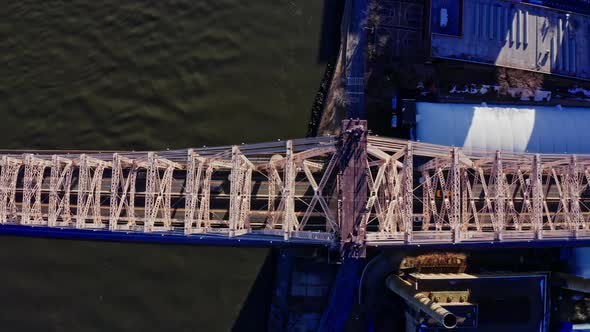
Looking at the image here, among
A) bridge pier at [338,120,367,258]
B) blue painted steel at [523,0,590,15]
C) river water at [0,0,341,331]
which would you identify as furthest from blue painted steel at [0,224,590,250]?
blue painted steel at [523,0,590,15]

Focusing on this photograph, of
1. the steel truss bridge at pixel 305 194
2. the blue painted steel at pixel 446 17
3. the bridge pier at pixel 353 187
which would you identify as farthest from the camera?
the blue painted steel at pixel 446 17

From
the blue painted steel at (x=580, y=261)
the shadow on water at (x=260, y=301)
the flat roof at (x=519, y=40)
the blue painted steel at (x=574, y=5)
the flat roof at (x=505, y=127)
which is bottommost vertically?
the shadow on water at (x=260, y=301)

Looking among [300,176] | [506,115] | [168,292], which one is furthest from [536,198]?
[168,292]

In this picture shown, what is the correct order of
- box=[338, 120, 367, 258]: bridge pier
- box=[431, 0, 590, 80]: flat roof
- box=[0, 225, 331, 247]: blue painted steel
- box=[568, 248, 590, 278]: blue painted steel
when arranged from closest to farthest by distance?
box=[338, 120, 367, 258]: bridge pier
box=[0, 225, 331, 247]: blue painted steel
box=[568, 248, 590, 278]: blue painted steel
box=[431, 0, 590, 80]: flat roof

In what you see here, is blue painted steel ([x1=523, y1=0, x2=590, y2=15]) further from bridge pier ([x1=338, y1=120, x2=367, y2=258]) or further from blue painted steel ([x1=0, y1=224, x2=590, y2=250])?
bridge pier ([x1=338, y1=120, x2=367, y2=258])

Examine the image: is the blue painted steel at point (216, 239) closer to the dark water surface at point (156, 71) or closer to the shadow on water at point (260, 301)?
the shadow on water at point (260, 301)

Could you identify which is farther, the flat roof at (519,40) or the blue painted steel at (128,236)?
the flat roof at (519,40)

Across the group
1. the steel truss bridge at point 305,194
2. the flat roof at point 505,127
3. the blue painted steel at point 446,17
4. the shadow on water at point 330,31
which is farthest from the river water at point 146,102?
the flat roof at point 505,127
